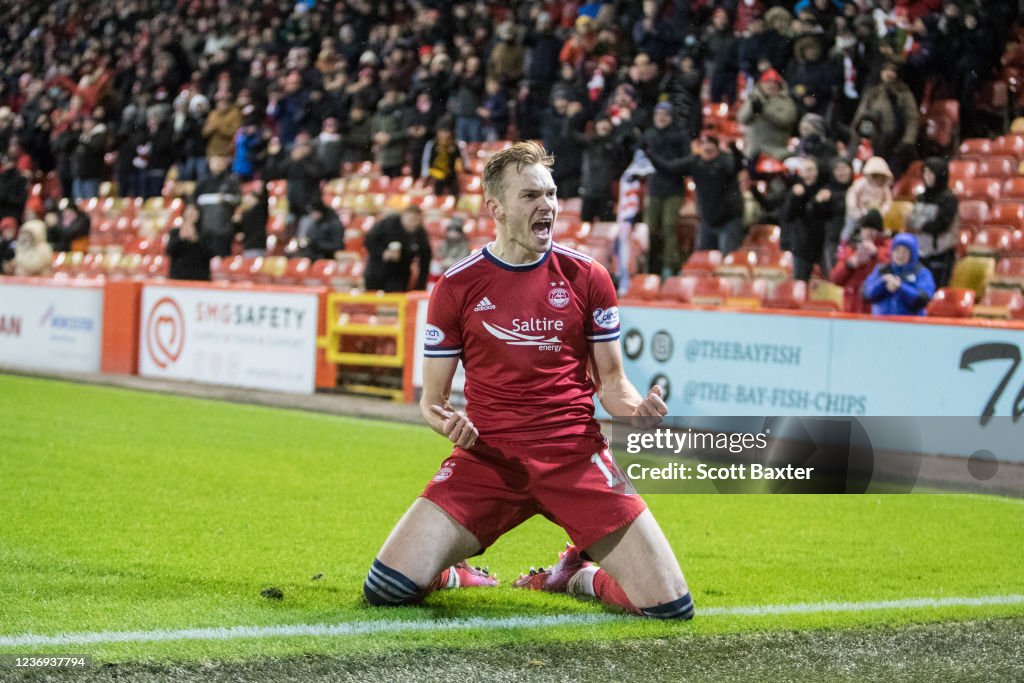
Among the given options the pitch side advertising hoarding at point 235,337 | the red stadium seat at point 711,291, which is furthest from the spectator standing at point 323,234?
the red stadium seat at point 711,291

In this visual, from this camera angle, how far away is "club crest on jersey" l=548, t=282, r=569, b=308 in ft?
17.8

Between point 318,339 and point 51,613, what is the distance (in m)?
10.2

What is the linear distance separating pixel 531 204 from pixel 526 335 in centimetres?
53

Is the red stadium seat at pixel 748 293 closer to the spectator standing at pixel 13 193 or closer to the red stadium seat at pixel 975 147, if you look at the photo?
the red stadium seat at pixel 975 147

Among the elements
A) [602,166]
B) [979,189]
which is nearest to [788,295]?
[979,189]

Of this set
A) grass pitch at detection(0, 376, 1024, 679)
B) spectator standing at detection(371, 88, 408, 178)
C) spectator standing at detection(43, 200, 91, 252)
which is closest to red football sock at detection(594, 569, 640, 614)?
grass pitch at detection(0, 376, 1024, 679)

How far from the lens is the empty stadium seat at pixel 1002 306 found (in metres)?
12.6

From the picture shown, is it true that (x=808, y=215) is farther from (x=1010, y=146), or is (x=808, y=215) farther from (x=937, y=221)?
(x=1010, y=146)

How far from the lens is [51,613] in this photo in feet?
16.5

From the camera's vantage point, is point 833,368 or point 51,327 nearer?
point 833,368

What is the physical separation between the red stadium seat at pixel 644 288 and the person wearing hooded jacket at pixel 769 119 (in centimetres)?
215

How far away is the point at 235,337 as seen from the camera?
51.5ft
